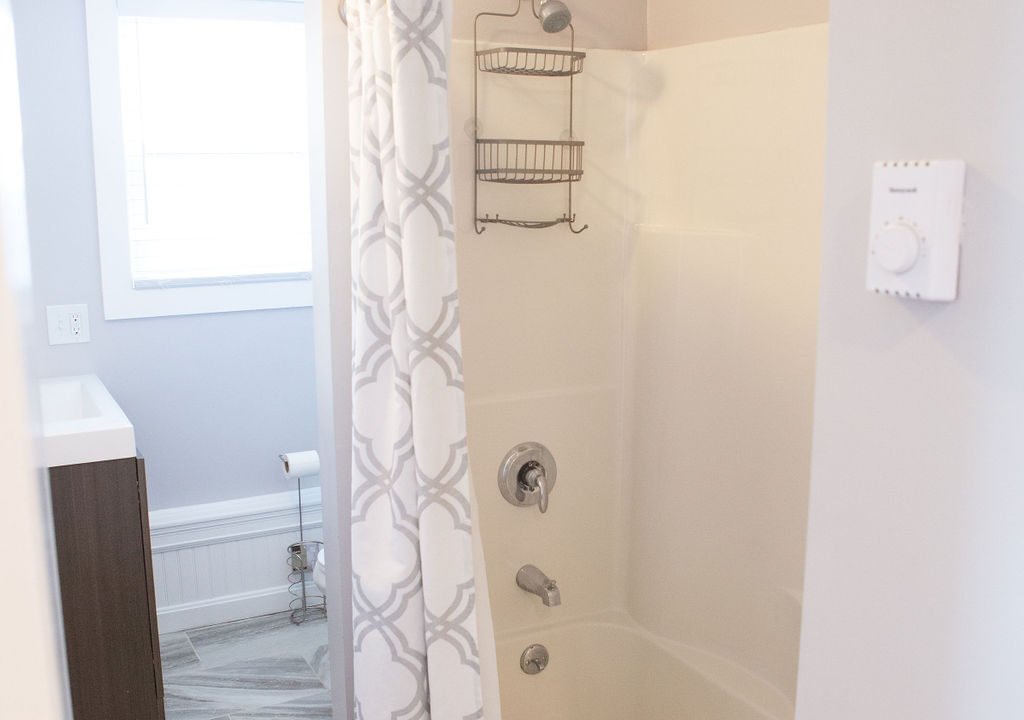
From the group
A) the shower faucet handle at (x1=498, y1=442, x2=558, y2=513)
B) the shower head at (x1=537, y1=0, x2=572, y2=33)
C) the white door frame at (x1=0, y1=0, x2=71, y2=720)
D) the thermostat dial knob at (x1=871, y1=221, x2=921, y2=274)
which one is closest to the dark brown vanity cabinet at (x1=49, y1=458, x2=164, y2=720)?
the shower faucet handle at (x1=498, y1=442, x2=558, y2=513)

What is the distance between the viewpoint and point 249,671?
304 cm

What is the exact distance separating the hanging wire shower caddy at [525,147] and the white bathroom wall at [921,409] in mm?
1251

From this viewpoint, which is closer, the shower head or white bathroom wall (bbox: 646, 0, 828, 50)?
white bathroom wall (bbox: 646, 0, 828, 50)

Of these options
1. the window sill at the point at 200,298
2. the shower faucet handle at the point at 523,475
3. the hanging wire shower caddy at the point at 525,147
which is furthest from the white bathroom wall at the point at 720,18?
the window sill at the point at 200,298

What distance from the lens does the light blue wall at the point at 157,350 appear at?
9.41ft

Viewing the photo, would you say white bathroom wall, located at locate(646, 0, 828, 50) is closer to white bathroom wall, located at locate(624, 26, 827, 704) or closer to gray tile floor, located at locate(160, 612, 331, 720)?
white bathroom wall, located at locate(624, 26, 827, 704)

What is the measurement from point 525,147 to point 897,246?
4.75 feet

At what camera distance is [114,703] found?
90.3 inches

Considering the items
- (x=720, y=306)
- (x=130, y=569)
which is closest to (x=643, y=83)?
(x=720, y=306)

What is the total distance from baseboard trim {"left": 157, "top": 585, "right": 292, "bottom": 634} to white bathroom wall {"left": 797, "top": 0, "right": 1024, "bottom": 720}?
265cm

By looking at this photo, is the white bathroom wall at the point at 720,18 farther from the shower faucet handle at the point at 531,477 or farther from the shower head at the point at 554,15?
the shower faucet handle at the point at 531,477

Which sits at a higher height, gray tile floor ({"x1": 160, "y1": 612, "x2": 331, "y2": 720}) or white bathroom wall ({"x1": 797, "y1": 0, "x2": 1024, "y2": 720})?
white bathroom wall ({"x1": 797, "y1": 0, "x2": 1024, "y2": 720})

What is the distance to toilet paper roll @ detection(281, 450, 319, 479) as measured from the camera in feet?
10.5

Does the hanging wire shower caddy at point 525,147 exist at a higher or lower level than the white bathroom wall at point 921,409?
higher
